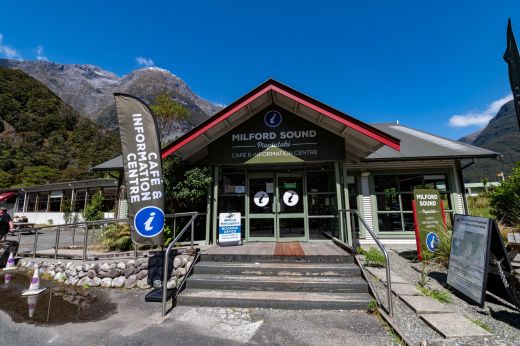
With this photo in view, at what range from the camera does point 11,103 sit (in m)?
58.1

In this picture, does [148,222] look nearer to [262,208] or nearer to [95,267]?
[95,267]

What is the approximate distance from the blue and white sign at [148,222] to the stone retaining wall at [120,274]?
1292 millimetres

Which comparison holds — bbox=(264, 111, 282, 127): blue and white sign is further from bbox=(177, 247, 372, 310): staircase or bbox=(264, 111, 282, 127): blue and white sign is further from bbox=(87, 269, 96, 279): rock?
bbox=(87, 269, 96, 279): rock

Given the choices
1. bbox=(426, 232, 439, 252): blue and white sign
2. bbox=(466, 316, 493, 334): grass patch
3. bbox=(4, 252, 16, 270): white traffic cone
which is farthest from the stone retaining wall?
bbox=(426, 232, 439, 252): blue and white sign

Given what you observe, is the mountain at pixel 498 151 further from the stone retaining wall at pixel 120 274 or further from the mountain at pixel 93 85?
the mountain at pixel 93 85

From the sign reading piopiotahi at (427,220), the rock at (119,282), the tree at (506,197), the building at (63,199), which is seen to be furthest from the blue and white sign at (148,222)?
the building at (63,199)

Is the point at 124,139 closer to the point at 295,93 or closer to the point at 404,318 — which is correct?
the point at 295,93

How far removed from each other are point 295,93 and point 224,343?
5500 mm

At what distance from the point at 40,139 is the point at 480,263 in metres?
70.6

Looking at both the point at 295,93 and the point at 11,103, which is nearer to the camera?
the point at 295,93

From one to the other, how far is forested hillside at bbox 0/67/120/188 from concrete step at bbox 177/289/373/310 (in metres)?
45.3

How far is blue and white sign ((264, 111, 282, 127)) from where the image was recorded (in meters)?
7.38

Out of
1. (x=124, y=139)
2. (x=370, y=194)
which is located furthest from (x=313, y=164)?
(x=124, y=139)

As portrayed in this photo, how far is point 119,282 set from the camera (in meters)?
5.70
